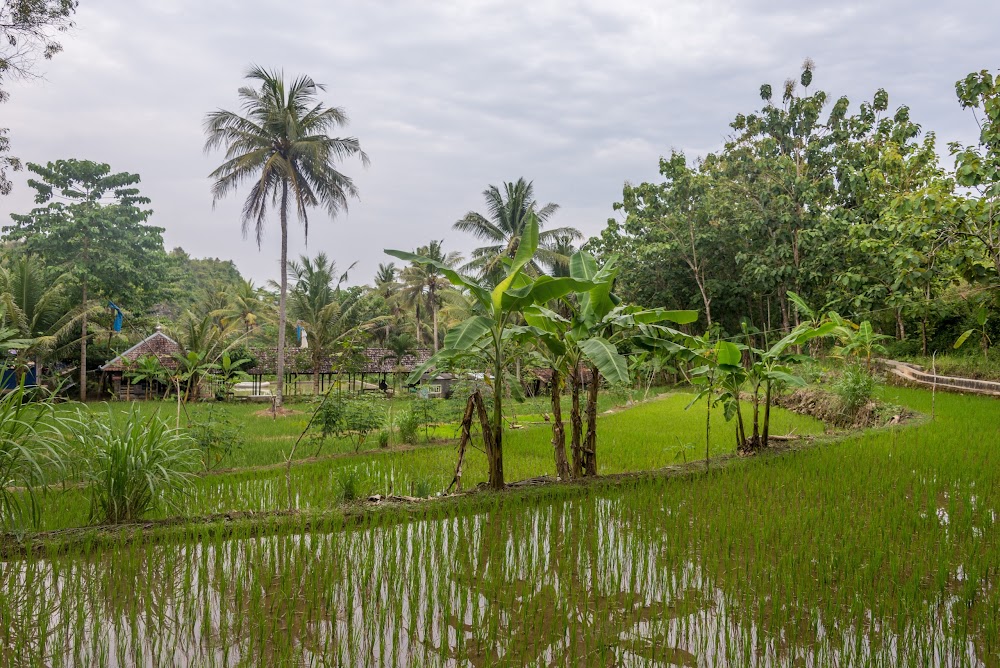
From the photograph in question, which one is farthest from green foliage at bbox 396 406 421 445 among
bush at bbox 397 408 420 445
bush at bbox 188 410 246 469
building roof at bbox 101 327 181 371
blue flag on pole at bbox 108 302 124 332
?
blue flag on pole at bbox 108 302 124 332

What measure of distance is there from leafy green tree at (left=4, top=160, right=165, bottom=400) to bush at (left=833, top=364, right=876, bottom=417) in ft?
67.5

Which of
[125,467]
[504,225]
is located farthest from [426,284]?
[125,467]

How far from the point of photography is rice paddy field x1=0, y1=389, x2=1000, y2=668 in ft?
7.80

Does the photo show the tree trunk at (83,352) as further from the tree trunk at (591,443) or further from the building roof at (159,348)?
the tree trunk at (591,443)

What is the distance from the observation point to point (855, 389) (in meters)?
8.73

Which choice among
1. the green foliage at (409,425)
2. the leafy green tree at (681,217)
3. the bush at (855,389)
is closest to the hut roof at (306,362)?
the leafy green tree at (681,217)

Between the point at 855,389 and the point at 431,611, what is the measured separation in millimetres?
8215

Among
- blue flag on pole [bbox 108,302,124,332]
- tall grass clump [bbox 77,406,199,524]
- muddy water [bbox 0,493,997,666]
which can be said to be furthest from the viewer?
blue flag on pole [bbox 108,302,124,332]

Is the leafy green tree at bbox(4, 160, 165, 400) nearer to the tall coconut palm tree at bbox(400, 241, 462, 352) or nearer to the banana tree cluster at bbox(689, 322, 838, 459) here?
the tall coconut palm tree at bbox(400, 241, 462, 352)

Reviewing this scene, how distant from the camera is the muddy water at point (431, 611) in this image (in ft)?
7.67

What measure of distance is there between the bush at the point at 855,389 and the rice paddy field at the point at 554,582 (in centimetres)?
397

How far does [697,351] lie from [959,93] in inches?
183

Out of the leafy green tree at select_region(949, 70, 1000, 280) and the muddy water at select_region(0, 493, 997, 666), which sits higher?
the leafy green tree at select_region(949, 70, 1000, 280)

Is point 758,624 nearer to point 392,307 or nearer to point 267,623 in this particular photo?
point 267,623
